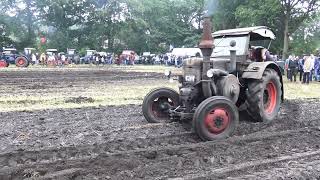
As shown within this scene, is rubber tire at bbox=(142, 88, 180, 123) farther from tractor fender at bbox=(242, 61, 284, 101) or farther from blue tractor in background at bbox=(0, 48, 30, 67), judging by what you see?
blue tractor in background at bbox=(0, 48, 30, 67)

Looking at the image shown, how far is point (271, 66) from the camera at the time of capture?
Result: 31.0 ft

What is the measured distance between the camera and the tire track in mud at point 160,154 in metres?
5.94

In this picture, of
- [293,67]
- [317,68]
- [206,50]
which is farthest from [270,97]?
[317,68]

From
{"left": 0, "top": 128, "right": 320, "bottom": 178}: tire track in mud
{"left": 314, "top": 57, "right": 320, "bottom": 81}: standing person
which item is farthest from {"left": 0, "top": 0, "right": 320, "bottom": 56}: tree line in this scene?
{"left": 0, "top": 128, "right": 320, "bottom": 178}: tire track in mud

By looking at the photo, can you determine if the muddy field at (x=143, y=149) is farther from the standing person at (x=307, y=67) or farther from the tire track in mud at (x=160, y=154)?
the standing person at (x=307, y=67)

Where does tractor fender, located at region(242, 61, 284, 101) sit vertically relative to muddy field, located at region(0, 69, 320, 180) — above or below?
above

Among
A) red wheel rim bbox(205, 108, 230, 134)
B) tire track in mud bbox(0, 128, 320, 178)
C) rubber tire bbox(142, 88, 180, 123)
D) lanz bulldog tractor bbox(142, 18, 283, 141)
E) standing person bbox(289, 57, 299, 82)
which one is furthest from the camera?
standing person bbox(289, 57, 299, 82)

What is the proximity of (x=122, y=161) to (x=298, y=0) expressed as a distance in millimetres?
26454

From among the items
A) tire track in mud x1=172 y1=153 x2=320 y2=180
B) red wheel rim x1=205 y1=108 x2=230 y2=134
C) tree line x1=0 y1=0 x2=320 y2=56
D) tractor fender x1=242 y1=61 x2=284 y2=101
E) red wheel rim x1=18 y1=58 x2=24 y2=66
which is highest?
tree line x1=0 y1=0 x2=320 y2=56

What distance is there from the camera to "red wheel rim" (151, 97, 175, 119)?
29.6 ft

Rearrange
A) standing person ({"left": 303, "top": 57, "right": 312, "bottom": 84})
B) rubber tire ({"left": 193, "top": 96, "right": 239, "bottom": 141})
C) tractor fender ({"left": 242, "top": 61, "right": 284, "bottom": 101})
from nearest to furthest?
rubber tire ({"left": 193, "top": 96, "right": 239, "bottom": 141}) < tractor fender ({"left": 242, "top": 61, "right": 284, "bottom": 101}) < standing person ({"left": 303, "top": 57, "right": 312, "bottom": 84})

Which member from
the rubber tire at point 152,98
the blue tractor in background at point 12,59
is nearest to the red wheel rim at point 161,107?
the rubber tire at point 152,98

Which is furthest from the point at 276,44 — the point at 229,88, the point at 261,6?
the point at 229,88

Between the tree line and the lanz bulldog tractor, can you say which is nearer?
the lanz bulldog tractor
